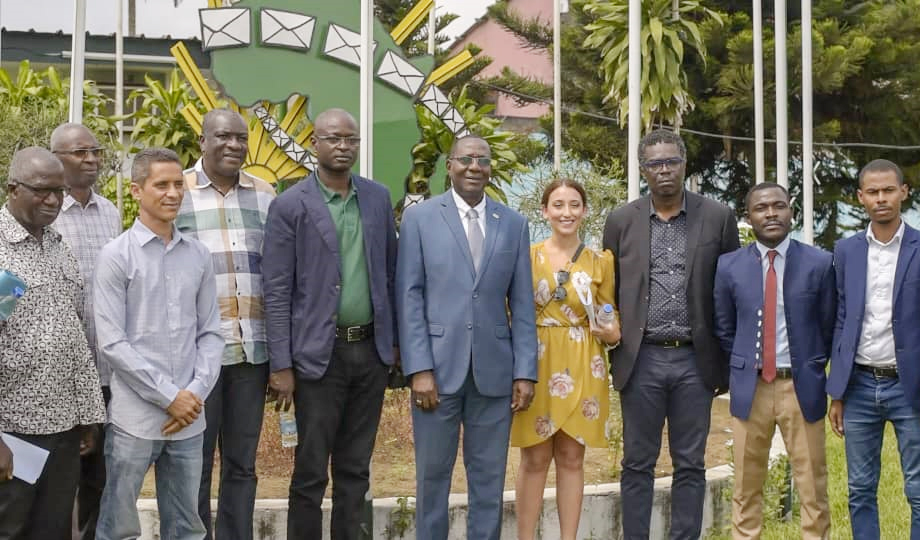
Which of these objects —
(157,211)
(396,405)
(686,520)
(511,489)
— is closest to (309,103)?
(396,405)

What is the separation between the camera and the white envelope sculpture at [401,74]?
23.6ft

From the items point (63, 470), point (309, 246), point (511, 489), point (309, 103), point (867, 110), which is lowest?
point (511, 489)

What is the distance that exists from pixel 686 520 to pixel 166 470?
2054 mm

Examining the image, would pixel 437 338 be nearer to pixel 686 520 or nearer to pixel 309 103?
pixel 686 520

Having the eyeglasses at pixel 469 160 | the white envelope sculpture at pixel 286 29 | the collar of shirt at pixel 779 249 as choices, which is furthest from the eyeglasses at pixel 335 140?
the white envelope sculpture at pixel 286 29

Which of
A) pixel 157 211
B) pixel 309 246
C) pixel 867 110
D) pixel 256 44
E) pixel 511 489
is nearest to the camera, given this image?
pixel 157 211

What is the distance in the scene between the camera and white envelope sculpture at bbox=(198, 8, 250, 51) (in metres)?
6.93

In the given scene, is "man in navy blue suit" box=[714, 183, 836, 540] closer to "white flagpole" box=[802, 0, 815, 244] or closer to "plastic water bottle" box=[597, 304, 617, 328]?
"plastic water bottle" box=[597, 304, 617, 328]

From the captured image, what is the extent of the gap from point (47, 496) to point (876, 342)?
3.02 metres

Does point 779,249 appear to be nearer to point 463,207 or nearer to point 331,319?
point 463,207

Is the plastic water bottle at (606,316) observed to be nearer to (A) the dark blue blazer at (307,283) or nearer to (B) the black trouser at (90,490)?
(A) the dark blue blazer at (307,283)

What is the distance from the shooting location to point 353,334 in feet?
14.2

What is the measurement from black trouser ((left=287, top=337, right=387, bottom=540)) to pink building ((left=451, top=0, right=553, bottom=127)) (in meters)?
16.2

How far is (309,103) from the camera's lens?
23.4ft
